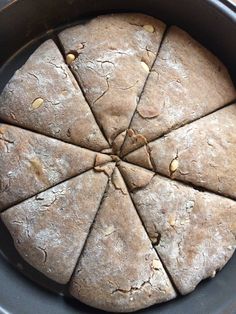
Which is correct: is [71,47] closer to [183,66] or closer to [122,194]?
[183,66]

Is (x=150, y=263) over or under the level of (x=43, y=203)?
under

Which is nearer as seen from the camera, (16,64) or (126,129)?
(126,129)

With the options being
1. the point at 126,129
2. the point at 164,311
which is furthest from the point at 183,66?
the point at 164,311

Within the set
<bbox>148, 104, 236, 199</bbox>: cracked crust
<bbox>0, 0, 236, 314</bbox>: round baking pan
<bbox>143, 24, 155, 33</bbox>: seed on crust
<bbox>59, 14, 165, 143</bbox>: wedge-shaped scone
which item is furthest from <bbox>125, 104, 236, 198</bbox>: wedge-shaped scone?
<bbox>143, 24, 155, 33</bbox>: seed on crust

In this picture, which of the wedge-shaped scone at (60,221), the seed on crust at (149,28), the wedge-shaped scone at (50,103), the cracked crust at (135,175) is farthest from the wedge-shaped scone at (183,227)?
the seed on crust at (149,28)

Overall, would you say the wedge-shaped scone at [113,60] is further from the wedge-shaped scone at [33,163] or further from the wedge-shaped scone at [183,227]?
the wedge-shaped scone at [183,227]
